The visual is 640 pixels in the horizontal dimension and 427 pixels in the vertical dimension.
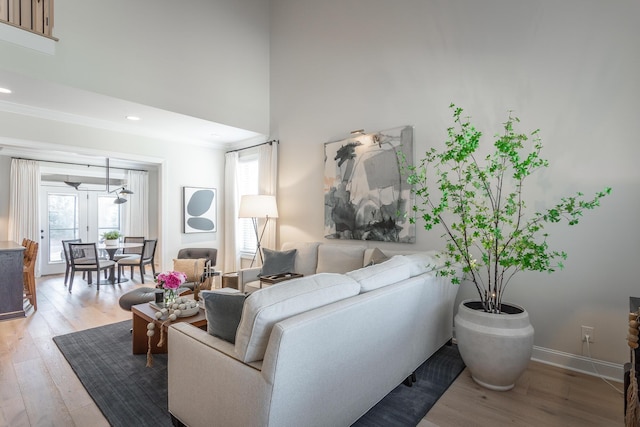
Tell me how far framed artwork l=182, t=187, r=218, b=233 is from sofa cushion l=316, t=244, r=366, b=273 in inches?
114

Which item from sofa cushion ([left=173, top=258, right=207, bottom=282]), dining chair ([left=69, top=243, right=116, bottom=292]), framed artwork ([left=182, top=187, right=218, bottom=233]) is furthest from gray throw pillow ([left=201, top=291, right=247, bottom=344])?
dining chair ([left=69, top=243, right=116, bottom=292])

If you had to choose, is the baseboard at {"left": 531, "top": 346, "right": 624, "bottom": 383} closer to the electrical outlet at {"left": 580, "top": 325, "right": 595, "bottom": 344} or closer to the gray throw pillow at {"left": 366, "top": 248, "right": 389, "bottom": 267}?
the electrical outlet at {"left": 580, "top": 325, "right": 595, "bottom": 344}

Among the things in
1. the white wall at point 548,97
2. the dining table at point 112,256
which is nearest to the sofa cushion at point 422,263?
the white wall at point 548,97

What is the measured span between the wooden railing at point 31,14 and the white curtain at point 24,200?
4.36 metres

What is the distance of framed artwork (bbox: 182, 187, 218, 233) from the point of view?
5931 mm

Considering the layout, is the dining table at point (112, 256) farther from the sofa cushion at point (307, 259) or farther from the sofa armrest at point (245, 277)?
the sofa cushion at point (307, 259)

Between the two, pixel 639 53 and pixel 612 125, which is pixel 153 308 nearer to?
pixel 612 125

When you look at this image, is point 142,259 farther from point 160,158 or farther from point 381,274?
point 381,274

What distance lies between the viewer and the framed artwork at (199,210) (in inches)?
234

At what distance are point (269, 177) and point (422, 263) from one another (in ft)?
10.9

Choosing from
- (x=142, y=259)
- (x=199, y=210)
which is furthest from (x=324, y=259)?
(x=142, y=259)

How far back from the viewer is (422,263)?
268cm

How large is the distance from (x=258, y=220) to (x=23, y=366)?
3363 millimetres

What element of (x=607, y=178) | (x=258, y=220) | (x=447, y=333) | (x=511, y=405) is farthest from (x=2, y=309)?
(x=607, y=178)
